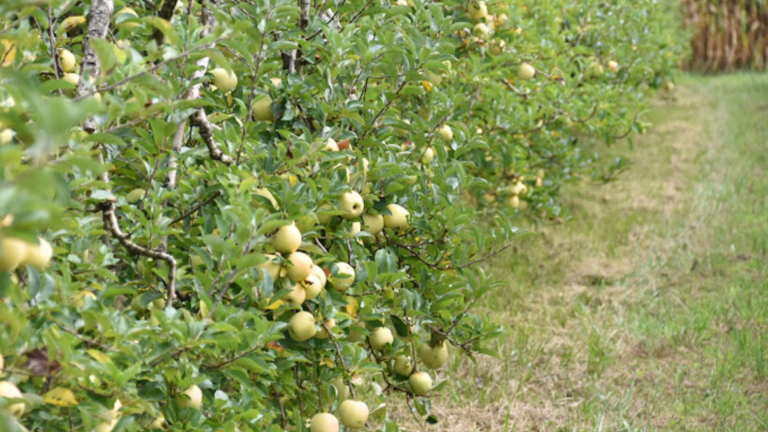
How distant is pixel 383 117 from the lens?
199 centimetres

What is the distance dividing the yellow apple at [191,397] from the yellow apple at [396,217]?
717mm

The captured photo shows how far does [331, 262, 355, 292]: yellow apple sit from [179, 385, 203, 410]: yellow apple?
42 cm

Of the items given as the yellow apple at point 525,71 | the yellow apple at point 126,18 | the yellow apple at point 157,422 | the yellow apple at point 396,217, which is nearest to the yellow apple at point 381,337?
the yellow apple at point 396,217

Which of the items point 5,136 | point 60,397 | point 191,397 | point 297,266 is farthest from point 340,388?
point 5,136

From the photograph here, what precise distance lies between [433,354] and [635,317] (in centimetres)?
168

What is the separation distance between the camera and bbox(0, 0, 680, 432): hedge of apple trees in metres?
1.10

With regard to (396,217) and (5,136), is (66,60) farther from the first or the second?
(396,217)

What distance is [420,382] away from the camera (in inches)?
79.7

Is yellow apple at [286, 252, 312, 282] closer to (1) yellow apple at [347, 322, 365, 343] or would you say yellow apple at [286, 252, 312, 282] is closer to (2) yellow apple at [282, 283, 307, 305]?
(2) yellow apple at [282, 283, 307, 305]

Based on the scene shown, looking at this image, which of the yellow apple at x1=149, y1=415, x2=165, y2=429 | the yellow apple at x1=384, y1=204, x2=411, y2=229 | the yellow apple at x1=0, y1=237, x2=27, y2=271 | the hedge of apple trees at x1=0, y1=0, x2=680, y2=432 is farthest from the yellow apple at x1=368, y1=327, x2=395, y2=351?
the yellow apple at x1=0, y1=237, x2=27, y2=271

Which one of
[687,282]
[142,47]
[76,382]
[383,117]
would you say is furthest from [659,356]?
[76,382]

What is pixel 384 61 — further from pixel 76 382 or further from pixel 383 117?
pixel 76 382

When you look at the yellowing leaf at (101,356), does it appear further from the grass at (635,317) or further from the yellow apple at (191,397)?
the grass at (635,317)

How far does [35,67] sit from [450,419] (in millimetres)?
1770
